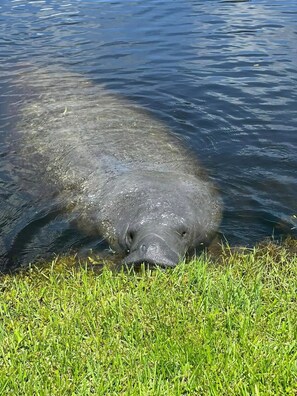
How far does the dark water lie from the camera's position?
253 inches

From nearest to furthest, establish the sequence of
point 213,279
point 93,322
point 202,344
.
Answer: point 202,344 < point 93,322 < point 213,279

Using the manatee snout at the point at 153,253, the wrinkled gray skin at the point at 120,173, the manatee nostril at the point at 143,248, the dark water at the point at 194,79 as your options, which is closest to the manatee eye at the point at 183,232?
the wrinkled gray skin at the point at 120,173

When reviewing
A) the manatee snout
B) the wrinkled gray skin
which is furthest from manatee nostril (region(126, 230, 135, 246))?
the manatee snout

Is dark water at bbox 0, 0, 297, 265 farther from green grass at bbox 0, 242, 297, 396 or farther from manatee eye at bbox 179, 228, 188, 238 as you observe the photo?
green grass at bbox 0, 242, 297, 396

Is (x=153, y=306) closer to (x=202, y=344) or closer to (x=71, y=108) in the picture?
(x=202, y=344)

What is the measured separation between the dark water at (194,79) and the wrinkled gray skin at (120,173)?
0.27 metres

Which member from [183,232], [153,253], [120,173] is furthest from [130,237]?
[120,173]

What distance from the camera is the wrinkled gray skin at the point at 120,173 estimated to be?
5719 millimetres

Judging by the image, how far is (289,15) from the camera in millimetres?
15117

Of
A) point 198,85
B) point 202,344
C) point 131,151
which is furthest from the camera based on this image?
point 198,85

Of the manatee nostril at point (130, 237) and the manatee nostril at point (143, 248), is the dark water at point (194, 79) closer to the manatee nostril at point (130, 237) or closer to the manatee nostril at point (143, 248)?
the manatee nostril at point (130, 237)

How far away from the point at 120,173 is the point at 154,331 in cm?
293

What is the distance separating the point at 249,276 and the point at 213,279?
1.09 feet

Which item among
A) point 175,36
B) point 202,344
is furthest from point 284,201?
point 175,36
